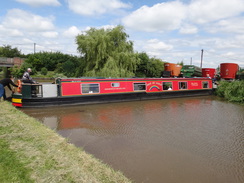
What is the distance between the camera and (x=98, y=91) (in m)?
9.39

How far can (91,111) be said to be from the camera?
7.94 meters

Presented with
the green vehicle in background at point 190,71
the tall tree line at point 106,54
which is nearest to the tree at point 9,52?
the tall tree line at point 106,54

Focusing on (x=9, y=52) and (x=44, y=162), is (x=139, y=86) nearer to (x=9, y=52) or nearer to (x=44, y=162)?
(x=44, y=162)

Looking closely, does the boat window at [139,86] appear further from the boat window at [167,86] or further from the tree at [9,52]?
the tree at [9,52]

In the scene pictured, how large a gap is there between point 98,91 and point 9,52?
121 ft

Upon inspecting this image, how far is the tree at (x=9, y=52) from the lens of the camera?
3788 centimetres

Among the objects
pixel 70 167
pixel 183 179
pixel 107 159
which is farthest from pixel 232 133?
pixel 70 167

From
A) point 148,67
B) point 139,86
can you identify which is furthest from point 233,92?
point 148,67

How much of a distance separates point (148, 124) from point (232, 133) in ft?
8.56

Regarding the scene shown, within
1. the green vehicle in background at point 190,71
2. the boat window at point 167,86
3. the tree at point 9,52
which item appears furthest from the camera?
the tree at point 9,52

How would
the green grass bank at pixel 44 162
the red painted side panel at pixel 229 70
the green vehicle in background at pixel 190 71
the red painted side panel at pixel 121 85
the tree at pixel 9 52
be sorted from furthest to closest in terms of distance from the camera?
the tree at pixel 9 52, the green vehicle in background at pixel 190 71, the red painted side panel at pixel 229 70, the red painted side panel at pixel 121 85, the green grass bank at pixel 44 162

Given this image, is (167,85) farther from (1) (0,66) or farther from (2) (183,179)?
(1) (0,66)

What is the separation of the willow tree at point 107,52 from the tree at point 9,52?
97.1ft

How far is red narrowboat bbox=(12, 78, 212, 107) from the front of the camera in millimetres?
7977
